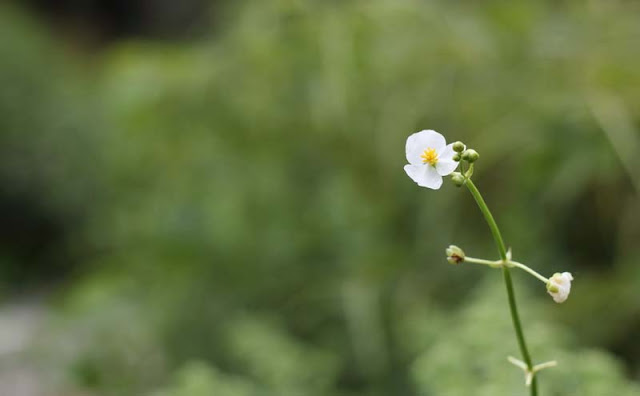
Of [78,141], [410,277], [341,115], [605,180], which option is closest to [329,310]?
[410,277]

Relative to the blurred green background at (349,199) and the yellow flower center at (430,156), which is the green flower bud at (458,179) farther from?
the blurred green background at (349,199)

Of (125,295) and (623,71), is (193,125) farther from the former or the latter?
(623,71)

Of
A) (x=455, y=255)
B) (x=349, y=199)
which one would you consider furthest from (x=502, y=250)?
(x=349, y=199)

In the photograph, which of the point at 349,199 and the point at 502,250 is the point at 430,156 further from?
the point at 349,199

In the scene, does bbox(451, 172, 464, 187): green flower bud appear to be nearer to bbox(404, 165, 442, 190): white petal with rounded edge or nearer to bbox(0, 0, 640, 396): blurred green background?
bbox(404, 165, 442, 190): white petal with rounded edge

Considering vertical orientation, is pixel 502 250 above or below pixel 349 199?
below

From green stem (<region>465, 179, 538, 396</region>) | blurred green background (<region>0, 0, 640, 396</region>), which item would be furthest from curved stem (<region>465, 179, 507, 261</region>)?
blurred green background (<region>0, 0, 640, 396</region>)
